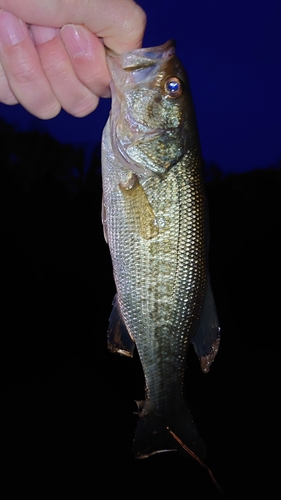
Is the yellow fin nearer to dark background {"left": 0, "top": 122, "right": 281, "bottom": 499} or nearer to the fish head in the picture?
the fish head

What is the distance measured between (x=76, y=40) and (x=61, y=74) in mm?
220

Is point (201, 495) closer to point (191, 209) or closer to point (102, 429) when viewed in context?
point (102, 429)

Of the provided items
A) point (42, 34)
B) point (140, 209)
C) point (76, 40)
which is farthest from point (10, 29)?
point (140, 209)

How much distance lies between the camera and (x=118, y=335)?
7.14 feet

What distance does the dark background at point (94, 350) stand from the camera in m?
12.6

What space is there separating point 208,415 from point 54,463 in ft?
16.7

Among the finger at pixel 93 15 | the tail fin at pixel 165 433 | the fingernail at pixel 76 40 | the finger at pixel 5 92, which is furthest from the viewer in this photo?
the tail fin at pixel 165 433

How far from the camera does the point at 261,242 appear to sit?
18.8m

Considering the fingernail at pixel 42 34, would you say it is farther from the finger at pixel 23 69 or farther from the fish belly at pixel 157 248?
the fish belly at pixel 157 248

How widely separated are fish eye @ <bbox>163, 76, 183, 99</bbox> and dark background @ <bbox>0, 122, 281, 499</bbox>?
39.0ft

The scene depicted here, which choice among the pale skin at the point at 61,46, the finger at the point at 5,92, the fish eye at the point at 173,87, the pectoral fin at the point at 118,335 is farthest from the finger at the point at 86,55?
the pectoral fin at the point at 118,335

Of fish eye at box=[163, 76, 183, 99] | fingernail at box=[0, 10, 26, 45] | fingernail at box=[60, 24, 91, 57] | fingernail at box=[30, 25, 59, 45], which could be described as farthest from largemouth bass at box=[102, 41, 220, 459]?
fingernail at box=[0, 10, 26, 45]

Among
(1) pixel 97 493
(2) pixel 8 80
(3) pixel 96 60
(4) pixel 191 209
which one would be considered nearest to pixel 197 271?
(4) pixel 191 209

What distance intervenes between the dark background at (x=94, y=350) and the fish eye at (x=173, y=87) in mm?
11886
